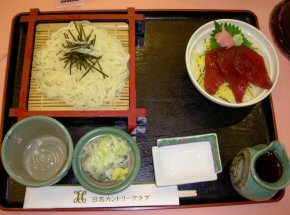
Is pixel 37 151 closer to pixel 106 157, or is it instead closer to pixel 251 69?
pixel 106 157

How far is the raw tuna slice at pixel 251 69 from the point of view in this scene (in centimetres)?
174

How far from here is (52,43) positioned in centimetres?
177

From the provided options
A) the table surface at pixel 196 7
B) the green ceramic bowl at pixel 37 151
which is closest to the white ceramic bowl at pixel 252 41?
the table surface at pixel 196 7

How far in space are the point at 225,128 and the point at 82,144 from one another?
830mm

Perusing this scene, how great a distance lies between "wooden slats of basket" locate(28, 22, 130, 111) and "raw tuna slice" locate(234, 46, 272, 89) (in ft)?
2.16

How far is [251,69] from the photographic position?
1.75 m

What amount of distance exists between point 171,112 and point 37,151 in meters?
0.78

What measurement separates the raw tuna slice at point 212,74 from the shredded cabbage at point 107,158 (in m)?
0.59

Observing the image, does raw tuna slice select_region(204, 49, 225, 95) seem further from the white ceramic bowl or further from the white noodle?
the white noodle

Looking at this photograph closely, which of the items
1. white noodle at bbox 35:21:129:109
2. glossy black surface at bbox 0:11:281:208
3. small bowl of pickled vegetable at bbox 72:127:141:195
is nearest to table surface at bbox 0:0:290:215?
glossy black surface at bbox 0:11:281:208

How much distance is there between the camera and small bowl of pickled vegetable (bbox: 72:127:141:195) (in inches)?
58.8

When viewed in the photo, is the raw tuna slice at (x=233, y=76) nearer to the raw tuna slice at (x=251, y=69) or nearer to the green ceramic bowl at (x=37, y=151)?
the raw tuna slice at (x=251, y=69)

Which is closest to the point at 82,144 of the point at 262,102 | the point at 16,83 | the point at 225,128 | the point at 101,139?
the point at 101,139

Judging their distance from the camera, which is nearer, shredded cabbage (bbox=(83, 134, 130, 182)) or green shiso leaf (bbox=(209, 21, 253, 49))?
shredded cabbage (bbox=(83, 134, 130, 182))
